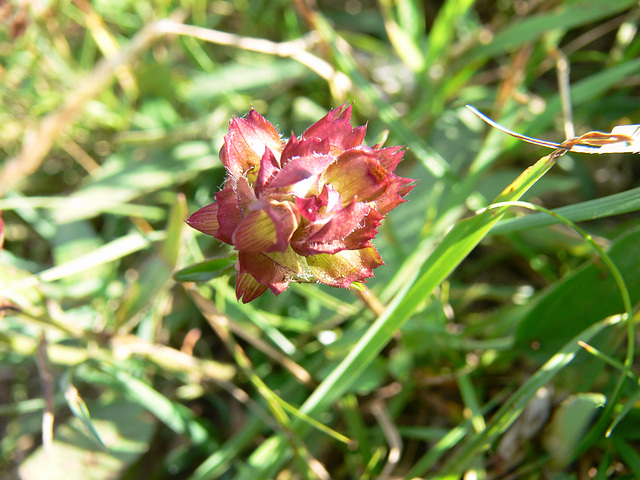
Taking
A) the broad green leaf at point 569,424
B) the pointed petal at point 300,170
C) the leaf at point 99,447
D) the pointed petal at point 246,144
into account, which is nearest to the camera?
the pointed petal at point 300,170

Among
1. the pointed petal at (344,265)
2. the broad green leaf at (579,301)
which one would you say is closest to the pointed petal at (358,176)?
the pointed petal at (344,265)

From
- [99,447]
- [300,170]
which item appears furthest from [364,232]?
Answer: [99,447]

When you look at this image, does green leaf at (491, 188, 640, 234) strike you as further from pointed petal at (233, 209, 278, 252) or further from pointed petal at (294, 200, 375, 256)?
pointed petal at (233, 209, 278, 252)

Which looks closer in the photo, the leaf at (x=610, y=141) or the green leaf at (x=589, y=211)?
the leaf at (x=610, y=141)

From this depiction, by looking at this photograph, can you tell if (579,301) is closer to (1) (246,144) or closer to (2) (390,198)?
(2) (390,198)

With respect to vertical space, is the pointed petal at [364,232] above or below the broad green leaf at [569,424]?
above

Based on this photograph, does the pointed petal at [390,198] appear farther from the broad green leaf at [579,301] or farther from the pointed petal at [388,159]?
the broad green leaf at [579,301]

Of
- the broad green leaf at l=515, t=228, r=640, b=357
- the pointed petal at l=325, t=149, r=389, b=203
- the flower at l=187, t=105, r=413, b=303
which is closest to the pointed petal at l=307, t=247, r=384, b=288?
the flower at l=187, t=105, r=413, b=303
